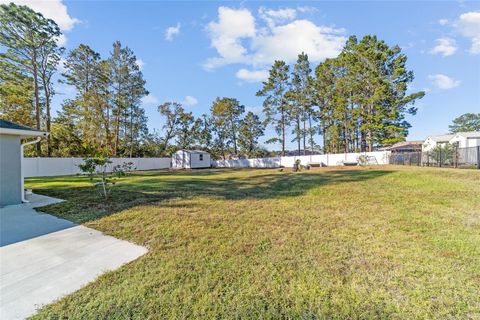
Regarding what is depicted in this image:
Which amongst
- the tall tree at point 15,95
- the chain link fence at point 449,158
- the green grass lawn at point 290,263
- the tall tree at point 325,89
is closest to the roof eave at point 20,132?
the green grass lawn at point 290,263

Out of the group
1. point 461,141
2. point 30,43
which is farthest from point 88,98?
point 461,141

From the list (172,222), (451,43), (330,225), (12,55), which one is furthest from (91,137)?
(451,43)

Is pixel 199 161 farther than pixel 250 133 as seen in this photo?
No

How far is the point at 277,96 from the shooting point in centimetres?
2944

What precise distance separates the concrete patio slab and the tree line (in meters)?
8.35

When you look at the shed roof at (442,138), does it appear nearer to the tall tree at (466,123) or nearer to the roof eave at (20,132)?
the tall tree at (466,123)

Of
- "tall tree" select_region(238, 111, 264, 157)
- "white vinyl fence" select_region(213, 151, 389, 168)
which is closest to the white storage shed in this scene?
"white vinyl fence" select_region(213, 151, 389, 168)

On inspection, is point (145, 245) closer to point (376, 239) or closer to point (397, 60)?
point (376, 239)

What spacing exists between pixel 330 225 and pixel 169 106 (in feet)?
100

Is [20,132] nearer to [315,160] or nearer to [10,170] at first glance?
[10,170]

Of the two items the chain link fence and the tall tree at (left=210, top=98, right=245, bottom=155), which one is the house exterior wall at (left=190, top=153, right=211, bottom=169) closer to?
the tall tree at (left=210, top=98, right=245, bottom=155)

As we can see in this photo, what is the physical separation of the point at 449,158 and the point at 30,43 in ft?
97.0

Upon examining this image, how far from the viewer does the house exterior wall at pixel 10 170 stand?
5.38 metres

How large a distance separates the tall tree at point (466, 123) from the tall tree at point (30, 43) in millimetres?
71735
